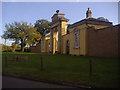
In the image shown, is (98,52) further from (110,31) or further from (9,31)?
(9,31)

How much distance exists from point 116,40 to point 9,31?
40.2 metres

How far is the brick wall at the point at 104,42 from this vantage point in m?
16.8

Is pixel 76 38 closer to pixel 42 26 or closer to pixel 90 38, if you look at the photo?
pixel 90 38

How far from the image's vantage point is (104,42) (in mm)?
18500

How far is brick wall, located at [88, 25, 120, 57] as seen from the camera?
661 inches

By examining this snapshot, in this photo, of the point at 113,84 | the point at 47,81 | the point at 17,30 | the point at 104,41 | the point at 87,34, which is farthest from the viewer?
the point at 17,30

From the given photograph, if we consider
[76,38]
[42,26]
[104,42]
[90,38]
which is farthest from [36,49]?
[104,42]

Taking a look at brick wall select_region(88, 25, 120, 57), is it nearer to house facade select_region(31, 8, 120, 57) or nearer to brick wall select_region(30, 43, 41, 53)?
house facade select_region(31, 8, 120, 57)

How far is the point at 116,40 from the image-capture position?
1686 cm

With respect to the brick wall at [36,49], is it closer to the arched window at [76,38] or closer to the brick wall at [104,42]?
the arched window at [76,38]

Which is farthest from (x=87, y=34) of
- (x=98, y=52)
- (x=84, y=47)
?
(x=98, y=52)

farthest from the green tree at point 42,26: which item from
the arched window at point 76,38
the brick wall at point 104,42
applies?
the brick wall at point 104,42

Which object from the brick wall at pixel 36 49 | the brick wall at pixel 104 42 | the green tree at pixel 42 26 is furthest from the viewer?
the green tree at pixel 42 26

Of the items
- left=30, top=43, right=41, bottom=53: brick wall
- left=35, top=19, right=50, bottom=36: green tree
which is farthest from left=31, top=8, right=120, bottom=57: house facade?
left=35, top=19, right=50, bottom=36: green tree
